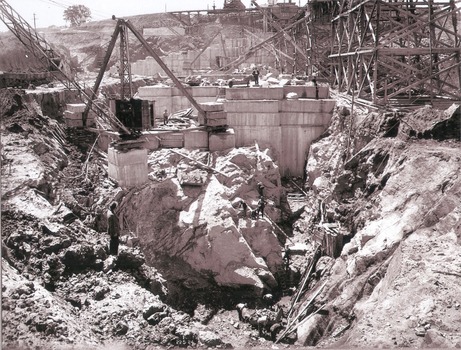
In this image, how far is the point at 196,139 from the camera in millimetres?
18094

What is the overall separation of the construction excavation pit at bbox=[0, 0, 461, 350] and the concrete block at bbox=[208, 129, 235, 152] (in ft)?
0.28

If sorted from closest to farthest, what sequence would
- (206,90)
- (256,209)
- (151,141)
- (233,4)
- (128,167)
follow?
(128,167) < (256,209) < (151,141) < (206,90) < (233,4)

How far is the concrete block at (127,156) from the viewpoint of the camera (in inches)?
615

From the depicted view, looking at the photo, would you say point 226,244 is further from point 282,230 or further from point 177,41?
point 177,41

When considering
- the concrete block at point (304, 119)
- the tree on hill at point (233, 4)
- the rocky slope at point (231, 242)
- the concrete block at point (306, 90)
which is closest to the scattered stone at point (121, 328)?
the rocky slope at point (231, 242)

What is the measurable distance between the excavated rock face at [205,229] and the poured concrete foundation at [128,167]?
1.52ft

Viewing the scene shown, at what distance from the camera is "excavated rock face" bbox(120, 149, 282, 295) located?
14.3m

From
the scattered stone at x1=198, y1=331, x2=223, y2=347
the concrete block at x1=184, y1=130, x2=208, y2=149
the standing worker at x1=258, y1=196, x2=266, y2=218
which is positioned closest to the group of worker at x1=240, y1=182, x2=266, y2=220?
the standing worker at x1=258, y1=196, x2=266, y2=218

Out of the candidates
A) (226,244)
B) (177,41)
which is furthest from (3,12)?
(177,41)

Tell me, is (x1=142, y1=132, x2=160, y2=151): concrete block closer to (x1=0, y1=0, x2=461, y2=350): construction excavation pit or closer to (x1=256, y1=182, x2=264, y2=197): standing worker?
(x1=0, y1=0, x2=461, y2=350): construction excavation pit

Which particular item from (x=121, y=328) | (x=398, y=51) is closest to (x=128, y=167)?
(x=121, y=328)

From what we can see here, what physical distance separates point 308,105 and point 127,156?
7886 millimetres

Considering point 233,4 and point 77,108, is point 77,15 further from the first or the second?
point 77,108

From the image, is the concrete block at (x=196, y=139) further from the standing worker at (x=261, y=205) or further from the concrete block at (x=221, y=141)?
the standing worker at (x=261, y=205)
